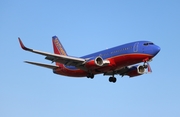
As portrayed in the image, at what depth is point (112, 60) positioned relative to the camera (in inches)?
2192

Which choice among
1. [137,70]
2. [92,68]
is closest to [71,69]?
[92,68]

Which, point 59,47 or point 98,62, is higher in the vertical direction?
point 59,47

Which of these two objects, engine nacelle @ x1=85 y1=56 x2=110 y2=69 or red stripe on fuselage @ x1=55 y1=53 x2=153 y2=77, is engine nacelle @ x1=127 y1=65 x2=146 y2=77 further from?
engine nacelle @ x1=85 y1=56 x2=110 y2=69

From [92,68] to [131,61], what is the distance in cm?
547

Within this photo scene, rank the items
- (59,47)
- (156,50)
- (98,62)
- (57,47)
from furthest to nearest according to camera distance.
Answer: (57,47)
(59,47)
(98,62)
(156,50)

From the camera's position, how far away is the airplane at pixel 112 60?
5406 centimetres

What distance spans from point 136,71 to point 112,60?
5.85 meters

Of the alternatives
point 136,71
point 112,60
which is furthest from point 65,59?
point 136,71

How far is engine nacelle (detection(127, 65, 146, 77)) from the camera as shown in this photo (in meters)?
58.7

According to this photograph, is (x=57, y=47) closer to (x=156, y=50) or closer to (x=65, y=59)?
(x=65, y=59)

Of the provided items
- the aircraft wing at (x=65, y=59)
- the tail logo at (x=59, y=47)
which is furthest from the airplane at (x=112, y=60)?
the tail logo at (x=59, y=47)

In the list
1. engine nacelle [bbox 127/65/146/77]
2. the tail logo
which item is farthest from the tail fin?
engine nacelle [bbox 127/65/146/77]

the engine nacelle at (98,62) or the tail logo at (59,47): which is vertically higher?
the tail logo at (59,47)

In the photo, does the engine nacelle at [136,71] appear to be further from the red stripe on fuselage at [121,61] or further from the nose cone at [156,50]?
the nose cone at [156,50]
